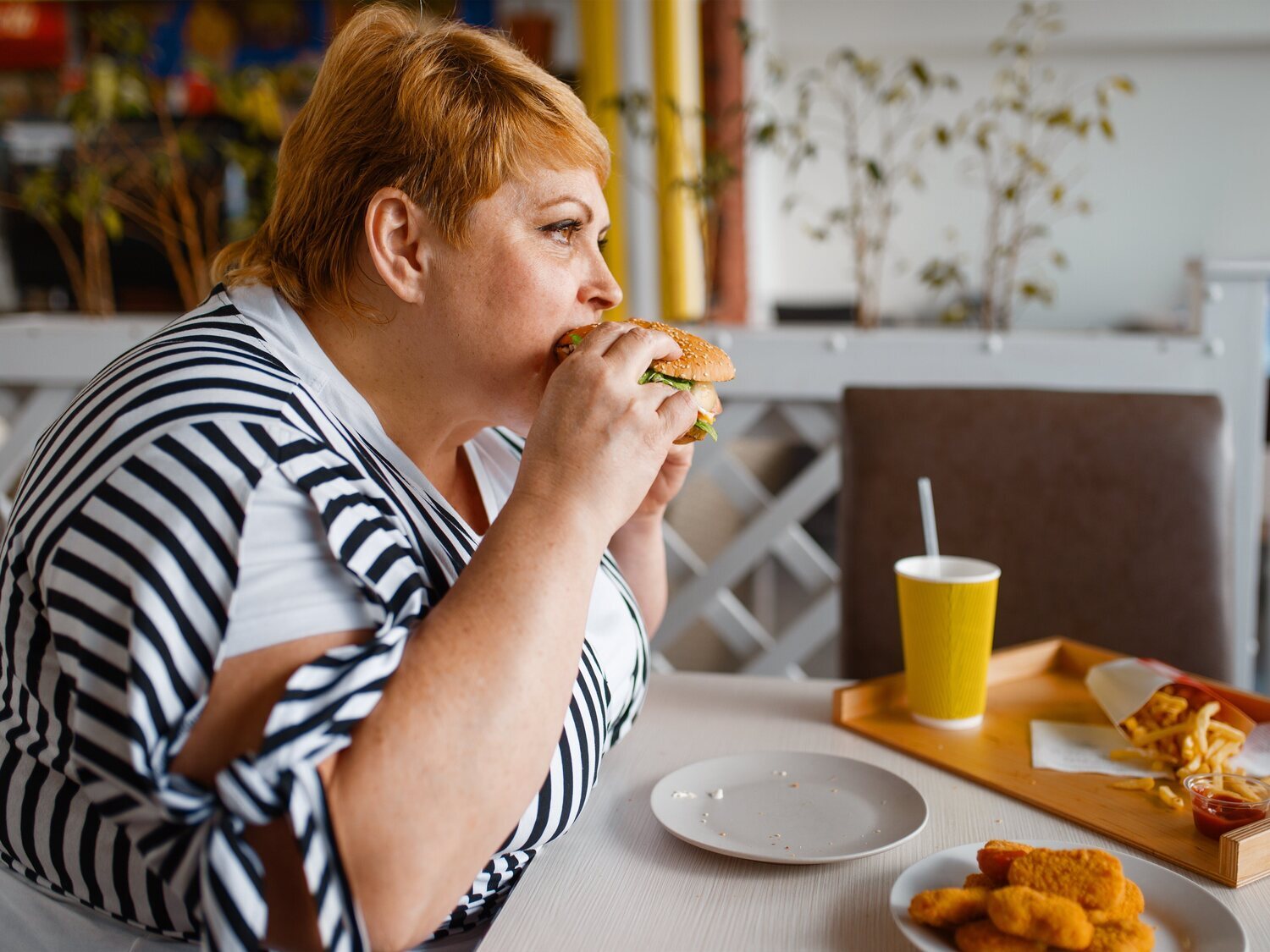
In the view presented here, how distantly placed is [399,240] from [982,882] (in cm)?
68

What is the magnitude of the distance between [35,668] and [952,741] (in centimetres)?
79

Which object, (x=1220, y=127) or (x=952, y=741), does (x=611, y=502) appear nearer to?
(x=952, y=741)

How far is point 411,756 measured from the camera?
70 cm

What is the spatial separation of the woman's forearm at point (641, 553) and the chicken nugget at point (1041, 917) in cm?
65

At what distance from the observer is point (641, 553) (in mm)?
1278

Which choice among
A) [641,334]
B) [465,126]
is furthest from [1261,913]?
[465,126]

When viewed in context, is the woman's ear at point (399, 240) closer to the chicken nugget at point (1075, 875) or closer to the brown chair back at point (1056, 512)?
the chicken nugget at point (1075, 875)

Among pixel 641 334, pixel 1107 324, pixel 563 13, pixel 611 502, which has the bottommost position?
pixel 1107 324

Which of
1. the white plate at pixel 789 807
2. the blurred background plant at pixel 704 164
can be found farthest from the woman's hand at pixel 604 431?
the blurred background plant at pixel 704 164

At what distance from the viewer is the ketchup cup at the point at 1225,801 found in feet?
2.62

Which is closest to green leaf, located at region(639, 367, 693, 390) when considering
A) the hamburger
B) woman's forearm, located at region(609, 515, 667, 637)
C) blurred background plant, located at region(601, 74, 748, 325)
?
the hamburger

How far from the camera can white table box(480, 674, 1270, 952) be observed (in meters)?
0.72

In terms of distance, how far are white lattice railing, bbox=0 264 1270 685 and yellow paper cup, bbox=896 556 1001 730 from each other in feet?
2.72

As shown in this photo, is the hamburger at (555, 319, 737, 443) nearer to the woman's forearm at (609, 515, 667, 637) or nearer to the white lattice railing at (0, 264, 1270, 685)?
the woman's forearm at (609, 515, 667, 637)
